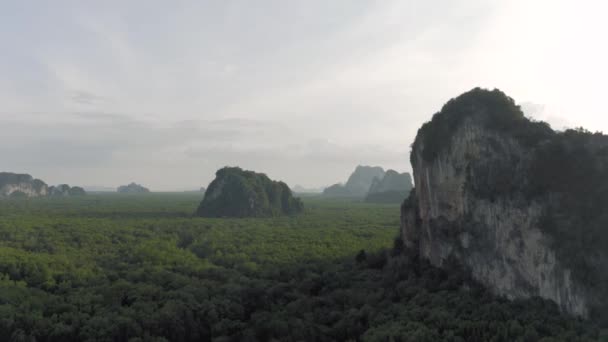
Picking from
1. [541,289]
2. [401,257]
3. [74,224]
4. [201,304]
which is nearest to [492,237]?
[541,289]

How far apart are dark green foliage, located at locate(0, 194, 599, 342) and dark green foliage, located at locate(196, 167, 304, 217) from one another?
54160mm

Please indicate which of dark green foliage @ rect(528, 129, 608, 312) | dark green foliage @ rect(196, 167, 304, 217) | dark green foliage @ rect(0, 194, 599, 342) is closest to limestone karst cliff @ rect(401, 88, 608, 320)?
dark green foliage @ rect(528, 129, 608, 312)

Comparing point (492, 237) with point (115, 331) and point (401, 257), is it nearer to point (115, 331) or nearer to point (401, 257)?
point (401, 257)

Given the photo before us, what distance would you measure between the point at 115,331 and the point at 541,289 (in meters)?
22.8

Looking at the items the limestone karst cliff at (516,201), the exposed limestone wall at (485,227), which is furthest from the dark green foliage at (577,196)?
the exposed limestone wall at (485,227)

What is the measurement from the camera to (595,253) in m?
17.8

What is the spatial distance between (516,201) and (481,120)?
21.9ft

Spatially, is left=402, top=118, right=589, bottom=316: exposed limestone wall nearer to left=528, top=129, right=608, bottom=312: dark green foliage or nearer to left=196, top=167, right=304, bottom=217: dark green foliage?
left=528, top=129, right=608, bottom=312: dark green foliage

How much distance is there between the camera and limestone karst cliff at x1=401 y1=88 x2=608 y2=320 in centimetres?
1852

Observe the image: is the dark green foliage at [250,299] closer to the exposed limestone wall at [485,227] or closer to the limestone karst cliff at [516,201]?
the exposed limestone wall at [485,227]

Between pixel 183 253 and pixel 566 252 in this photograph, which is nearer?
pixel 566 252

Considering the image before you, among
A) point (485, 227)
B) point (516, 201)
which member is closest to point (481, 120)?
point (516, 201)

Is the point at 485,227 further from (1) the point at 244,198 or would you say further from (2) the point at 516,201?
(1) the point at 244,198

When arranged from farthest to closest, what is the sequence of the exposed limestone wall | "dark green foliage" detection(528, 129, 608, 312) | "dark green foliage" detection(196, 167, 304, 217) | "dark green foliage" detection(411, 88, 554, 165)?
"dark green foliage" detection(196, 167, 304, 217), "dark green foliage" detection(411, 88, 554, 165), the exposed limestone wall, "dark green foliage" detection(528, 129, 608, 312)
